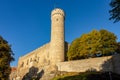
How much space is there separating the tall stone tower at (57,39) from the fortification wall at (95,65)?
386cm

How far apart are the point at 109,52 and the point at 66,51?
1156 cm

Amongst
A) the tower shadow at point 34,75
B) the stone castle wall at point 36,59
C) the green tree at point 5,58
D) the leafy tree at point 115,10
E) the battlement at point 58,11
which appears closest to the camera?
the leafy tree at point 115,10

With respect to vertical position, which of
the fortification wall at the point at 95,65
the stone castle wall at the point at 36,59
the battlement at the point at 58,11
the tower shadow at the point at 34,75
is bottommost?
the tower shadow at the point at 34,75

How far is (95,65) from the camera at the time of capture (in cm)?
Answer: 3919

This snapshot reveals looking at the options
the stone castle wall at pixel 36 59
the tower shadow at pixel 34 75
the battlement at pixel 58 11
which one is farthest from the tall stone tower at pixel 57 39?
the tower shadow at pixel 34 75

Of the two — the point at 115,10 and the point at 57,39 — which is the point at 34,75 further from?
the point at 115,10

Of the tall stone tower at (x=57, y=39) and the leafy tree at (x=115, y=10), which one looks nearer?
the leafy tree at (x=115, y=10)

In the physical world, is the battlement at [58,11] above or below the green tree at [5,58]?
above

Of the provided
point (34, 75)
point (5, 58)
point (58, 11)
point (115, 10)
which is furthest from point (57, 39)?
point (115, 10)

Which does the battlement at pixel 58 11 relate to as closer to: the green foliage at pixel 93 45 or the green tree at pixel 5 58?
the green foliage at pixel 93 45

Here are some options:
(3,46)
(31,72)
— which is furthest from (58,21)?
(3,46)

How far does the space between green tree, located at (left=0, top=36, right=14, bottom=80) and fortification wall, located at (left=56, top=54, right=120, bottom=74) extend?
44.4 feet

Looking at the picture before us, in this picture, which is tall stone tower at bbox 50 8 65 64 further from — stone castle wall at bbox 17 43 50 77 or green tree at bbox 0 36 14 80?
green tree at bbox 0 36 14 80

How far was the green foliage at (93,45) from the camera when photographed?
4441cm
